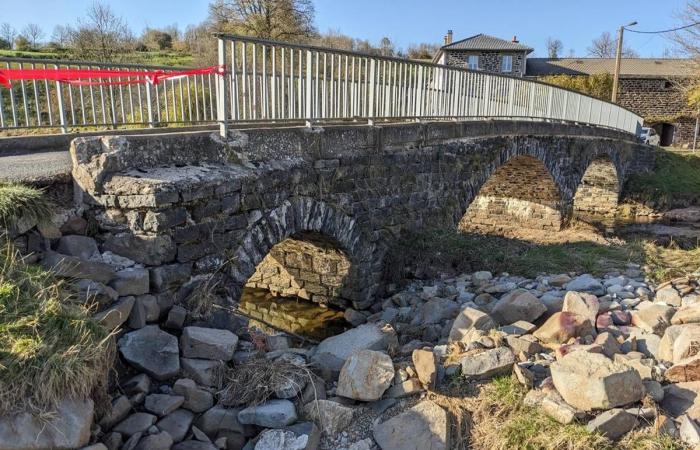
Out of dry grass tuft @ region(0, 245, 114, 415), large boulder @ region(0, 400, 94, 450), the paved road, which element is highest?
the paved road

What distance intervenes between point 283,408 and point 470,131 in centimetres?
680

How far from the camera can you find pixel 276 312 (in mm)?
8094

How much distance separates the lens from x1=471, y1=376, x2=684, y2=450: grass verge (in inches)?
120

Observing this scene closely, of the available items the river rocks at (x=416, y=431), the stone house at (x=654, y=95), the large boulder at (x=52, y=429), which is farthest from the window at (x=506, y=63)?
the large boulder at (x=52, y=429)

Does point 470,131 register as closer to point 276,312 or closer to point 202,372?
point 276,312

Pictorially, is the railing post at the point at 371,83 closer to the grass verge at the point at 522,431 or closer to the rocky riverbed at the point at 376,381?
the rocky riverbed at the point at 376,381

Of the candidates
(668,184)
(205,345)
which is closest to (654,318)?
(205,345)

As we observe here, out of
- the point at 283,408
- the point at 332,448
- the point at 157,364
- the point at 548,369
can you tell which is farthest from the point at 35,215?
the point at 548,369

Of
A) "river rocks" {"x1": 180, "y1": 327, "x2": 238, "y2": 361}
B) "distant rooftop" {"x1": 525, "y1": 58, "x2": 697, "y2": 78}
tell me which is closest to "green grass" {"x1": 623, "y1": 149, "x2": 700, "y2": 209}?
"distant rooftop" {"x1": 525, "y1": 58, "x2": 697, "y2": 78}

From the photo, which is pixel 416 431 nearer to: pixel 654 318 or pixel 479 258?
pixel 654 318

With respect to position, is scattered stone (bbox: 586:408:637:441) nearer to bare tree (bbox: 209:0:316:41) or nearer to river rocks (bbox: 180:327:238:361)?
river rocks (bbox: 180:327:238:361)

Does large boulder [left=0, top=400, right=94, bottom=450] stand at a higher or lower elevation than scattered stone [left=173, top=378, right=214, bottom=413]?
higher

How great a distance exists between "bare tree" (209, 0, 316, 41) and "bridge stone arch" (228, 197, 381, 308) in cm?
1554

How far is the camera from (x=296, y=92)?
20.0 ft
